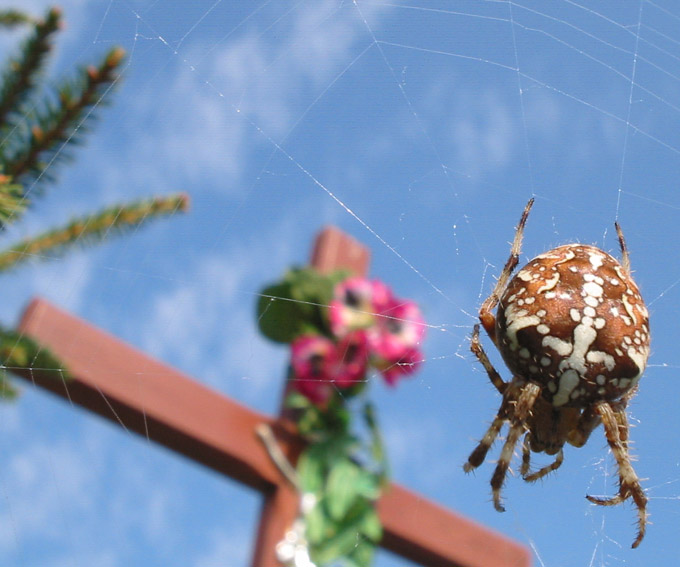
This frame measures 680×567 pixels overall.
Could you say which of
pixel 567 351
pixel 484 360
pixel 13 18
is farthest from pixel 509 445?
pixel 13 18

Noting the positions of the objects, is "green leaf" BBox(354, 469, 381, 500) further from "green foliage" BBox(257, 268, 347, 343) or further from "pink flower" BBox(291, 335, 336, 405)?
"green foliage" BBox(257, 268, 347, 343)

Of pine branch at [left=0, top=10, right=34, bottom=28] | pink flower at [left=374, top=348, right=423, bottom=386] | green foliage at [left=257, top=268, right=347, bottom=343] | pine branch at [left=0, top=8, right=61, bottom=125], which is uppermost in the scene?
green foliage at [left=257, top=268, right=347, bottom=343]

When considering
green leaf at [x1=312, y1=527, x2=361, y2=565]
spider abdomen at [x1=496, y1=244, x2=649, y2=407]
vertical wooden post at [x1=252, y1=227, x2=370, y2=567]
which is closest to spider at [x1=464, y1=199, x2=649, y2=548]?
spider abdomen at [x1=496, y1=244, x2=649, y2=407]

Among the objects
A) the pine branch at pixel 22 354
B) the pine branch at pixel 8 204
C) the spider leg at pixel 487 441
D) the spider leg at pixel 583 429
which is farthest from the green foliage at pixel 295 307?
the pine branch at pixel 8 204

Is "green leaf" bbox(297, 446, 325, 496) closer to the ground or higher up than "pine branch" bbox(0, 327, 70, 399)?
higher up

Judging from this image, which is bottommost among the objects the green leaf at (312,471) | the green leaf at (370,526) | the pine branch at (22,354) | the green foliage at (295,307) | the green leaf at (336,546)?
the pine branch at (22,354)

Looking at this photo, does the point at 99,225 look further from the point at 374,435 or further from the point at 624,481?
the point at 374,435

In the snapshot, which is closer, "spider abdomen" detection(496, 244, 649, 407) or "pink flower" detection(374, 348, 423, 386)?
"spider abdomen" detection(496, 244, 649, 407)

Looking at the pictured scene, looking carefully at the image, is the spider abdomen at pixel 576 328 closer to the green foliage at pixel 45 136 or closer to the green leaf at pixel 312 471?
the green foliage at pixel 45 136
